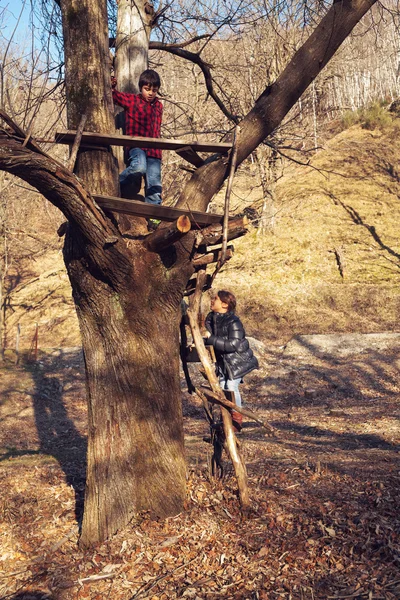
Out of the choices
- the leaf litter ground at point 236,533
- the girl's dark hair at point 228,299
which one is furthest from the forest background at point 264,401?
the girl's dark hair at point 228,299

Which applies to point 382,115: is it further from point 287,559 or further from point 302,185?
point 287,559

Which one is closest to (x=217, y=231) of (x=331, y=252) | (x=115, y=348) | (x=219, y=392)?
(x=115, y=348)

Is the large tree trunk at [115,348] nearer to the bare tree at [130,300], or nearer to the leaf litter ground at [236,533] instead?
the bare tree at [130,300]

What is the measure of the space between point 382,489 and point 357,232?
19.1m

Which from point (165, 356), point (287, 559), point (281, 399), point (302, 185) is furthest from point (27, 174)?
point (302, 185)

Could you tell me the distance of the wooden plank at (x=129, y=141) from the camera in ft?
13.4

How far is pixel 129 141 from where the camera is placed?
413cm

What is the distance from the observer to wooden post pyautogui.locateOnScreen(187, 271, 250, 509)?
4445 millimetres

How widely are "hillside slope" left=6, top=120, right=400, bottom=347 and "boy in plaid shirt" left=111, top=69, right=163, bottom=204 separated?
37.7 feet

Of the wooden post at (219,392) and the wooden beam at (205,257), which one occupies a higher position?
the wooden beam at (205,257)

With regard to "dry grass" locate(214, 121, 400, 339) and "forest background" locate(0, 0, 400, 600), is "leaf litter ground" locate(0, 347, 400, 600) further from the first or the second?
"dry grass" locate(214, 121, 400, 339)

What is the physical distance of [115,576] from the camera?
12.9ft

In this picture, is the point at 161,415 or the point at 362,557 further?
the point at 161,415

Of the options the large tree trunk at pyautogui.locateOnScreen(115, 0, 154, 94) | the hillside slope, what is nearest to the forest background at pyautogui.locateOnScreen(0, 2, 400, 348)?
the hillside slope
